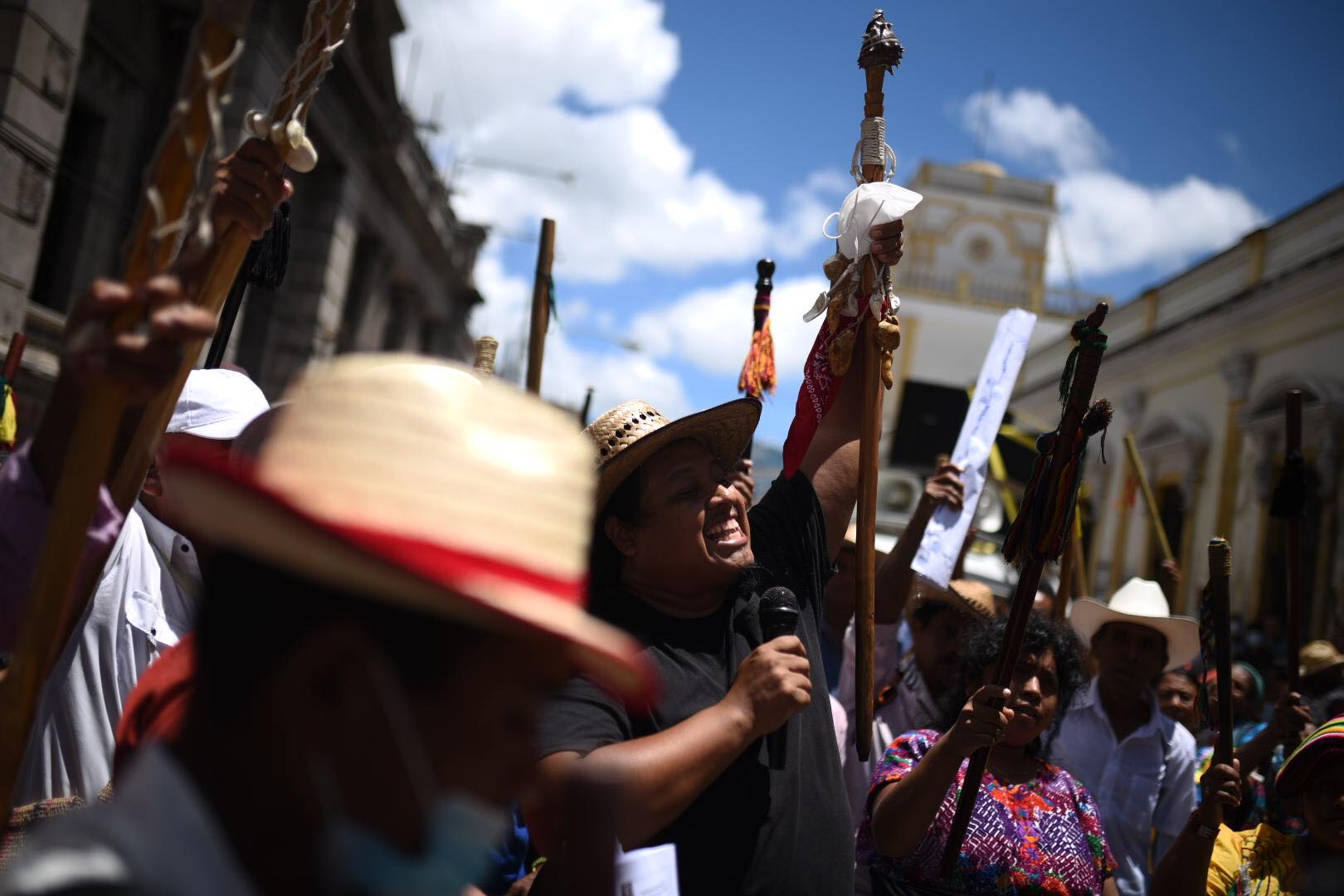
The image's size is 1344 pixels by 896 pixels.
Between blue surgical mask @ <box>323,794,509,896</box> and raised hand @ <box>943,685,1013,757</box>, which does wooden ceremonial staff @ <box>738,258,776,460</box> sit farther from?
blue surgical mask @ <box>323,794,509,896</box>

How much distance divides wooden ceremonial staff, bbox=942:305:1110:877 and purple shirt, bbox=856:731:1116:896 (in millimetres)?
92

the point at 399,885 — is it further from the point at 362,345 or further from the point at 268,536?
the point at 362,345

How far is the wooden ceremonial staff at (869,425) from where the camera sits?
2688 millimetres

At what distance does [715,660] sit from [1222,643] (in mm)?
1585

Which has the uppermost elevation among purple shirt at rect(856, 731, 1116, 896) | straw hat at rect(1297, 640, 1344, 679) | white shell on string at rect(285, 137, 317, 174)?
white shell on string at rect(285, 137, 317, 174)

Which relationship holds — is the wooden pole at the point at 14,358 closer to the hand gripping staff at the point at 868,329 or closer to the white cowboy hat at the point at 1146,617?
the hand gripping staff at the point at 868,329

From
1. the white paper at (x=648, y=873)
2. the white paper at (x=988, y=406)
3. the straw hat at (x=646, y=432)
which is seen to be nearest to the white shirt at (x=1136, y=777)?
the white paper at (x=988, y=406)

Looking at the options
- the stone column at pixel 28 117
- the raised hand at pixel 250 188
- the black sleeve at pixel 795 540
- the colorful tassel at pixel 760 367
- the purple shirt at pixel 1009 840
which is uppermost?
the stone column at pixel 28 117

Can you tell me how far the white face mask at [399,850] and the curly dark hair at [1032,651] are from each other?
8.06ft

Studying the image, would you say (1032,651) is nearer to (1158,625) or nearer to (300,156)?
(1158,625)

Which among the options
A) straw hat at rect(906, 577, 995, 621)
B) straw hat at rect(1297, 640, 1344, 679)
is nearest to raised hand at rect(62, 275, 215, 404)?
straw hat at rect(906, 577, 995, 621)

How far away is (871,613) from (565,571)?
1.87 meters

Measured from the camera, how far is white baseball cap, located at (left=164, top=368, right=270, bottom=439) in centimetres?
260

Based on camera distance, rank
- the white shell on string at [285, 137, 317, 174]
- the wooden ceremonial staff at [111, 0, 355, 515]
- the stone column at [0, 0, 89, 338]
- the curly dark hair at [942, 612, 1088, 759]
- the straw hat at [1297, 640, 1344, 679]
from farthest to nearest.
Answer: the stone column at [0, 0, 89, 338]
the straw hat at [1297, 640, 1344, 679]
the curly dark hair at [942, 612, 1088, 759]
the white shell on string at [285, 137, 317, 174]
the wooden ceremonial staff at [111, 0, 355, 515]
